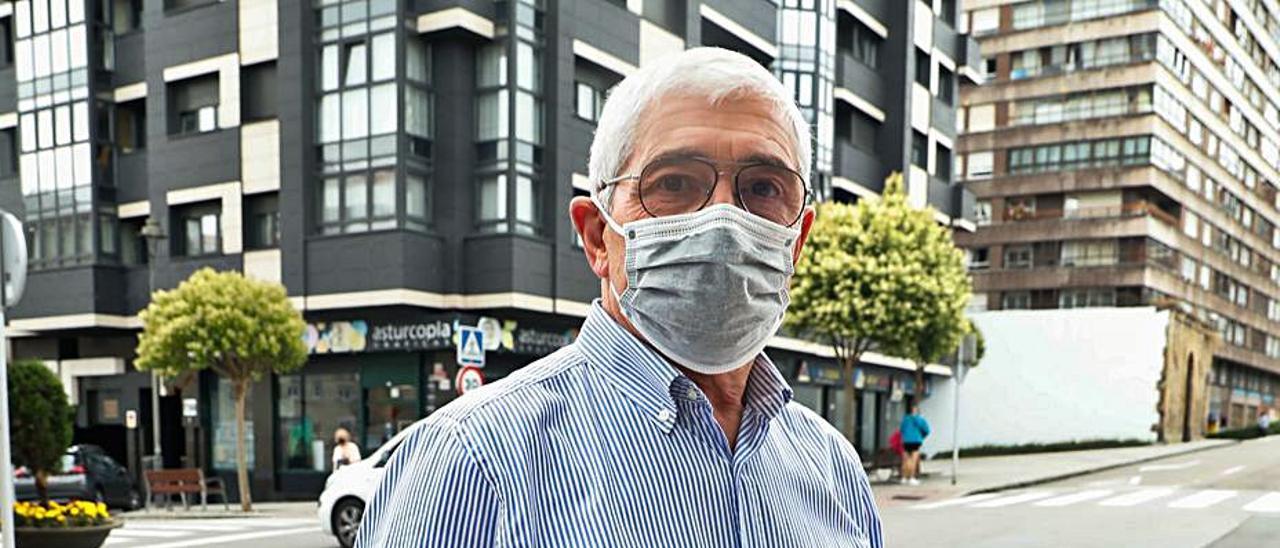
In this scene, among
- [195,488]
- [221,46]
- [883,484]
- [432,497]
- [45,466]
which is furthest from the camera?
[221,46]

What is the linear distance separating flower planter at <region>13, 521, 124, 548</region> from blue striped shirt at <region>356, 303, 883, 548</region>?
34.3ft

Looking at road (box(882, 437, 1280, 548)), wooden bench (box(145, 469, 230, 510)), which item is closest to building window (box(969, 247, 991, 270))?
road (box(882, 437, 1280, 548))

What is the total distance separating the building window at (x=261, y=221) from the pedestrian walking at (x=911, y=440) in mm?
14711

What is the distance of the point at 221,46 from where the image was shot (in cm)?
2316

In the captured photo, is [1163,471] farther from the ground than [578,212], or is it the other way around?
[578,212]

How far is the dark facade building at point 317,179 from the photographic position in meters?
20.8

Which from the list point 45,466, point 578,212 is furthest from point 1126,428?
point 578,212

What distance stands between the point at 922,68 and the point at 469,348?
90.5ft

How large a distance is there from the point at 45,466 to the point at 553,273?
11.6 metres

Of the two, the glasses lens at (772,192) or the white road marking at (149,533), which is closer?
the glasses lens at (772,192)

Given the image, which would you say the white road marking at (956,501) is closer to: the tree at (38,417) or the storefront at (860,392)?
the storefront at (860,392)

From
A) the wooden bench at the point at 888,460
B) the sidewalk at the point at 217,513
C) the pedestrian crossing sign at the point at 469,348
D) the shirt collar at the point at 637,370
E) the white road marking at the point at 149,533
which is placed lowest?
the sidewalk at the point at 217,513

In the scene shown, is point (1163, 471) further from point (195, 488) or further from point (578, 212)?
point (578, 212)

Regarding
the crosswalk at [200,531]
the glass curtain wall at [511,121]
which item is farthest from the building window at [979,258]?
the crosswalk at [200,531]
